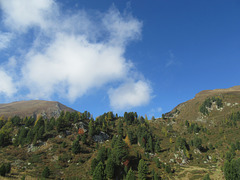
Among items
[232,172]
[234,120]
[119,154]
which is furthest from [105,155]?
[234,120]

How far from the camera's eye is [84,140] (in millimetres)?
100562

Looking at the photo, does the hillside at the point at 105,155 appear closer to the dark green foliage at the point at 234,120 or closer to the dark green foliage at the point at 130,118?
the dark green foliage at the point at 234,120

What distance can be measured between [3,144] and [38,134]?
22425mm

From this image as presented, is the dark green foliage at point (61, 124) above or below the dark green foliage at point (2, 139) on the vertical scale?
above

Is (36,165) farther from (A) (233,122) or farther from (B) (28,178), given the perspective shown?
(A) (233,122)

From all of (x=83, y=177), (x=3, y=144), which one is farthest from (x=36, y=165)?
(x=3, y=144)

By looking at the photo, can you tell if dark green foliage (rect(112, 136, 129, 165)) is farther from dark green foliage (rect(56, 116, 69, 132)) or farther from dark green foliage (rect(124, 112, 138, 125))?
dark green foliage (rect(124, 112, 138, 125))

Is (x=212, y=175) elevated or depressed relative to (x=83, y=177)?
depressed

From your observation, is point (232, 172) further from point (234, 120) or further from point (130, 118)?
point (234, 120)

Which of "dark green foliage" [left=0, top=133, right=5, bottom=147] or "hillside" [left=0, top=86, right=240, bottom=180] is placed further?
"dark green foliage" [left=0, top=133, right=5, bottom=147]

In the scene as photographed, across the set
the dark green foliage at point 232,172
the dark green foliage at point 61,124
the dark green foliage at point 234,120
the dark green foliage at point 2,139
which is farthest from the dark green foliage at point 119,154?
the dark green foliage at point 234,120

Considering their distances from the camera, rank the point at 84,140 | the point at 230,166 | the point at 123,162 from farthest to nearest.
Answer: the point at 84,140 < the point at 123,162 < the point at 230,166

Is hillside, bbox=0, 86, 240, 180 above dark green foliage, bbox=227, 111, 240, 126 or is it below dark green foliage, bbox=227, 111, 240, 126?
below

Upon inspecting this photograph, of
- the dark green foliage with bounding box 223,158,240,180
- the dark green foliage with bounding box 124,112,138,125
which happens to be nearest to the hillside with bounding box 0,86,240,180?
the dark green foliage with bounding box 223,158,240,180
